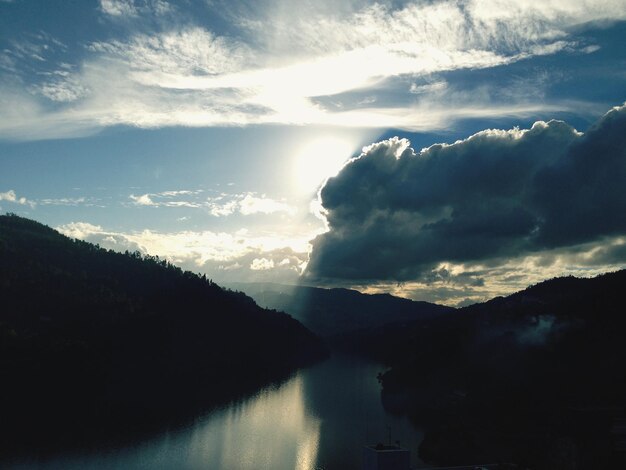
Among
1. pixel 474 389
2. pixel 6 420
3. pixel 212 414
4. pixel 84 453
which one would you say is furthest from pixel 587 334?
pixel 6 420

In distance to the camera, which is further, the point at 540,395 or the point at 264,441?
the point at 540,395

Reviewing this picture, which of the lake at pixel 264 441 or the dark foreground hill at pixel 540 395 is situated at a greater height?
the dark foreground hill at pixel 540 395

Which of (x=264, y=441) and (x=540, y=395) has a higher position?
(x=540, y=395)

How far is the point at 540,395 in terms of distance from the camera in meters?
141

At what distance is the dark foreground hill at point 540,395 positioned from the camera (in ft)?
305

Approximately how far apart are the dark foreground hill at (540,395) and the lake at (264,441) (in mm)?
12333

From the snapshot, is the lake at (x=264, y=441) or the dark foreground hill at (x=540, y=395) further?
the lake at (x=264, y=441)

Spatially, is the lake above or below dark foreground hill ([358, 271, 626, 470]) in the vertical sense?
below

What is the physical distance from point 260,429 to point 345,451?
34.8 meters

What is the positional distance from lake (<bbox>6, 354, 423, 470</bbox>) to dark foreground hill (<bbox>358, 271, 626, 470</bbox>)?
40.5ft

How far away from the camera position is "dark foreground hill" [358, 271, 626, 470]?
9288 centimetres

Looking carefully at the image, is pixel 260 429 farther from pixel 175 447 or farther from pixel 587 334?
pixel 587 334

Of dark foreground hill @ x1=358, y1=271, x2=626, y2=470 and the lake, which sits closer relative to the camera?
dark foreground hill @ x1=358, y1=271, x2=626, y2=470

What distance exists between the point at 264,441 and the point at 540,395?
245 ft
